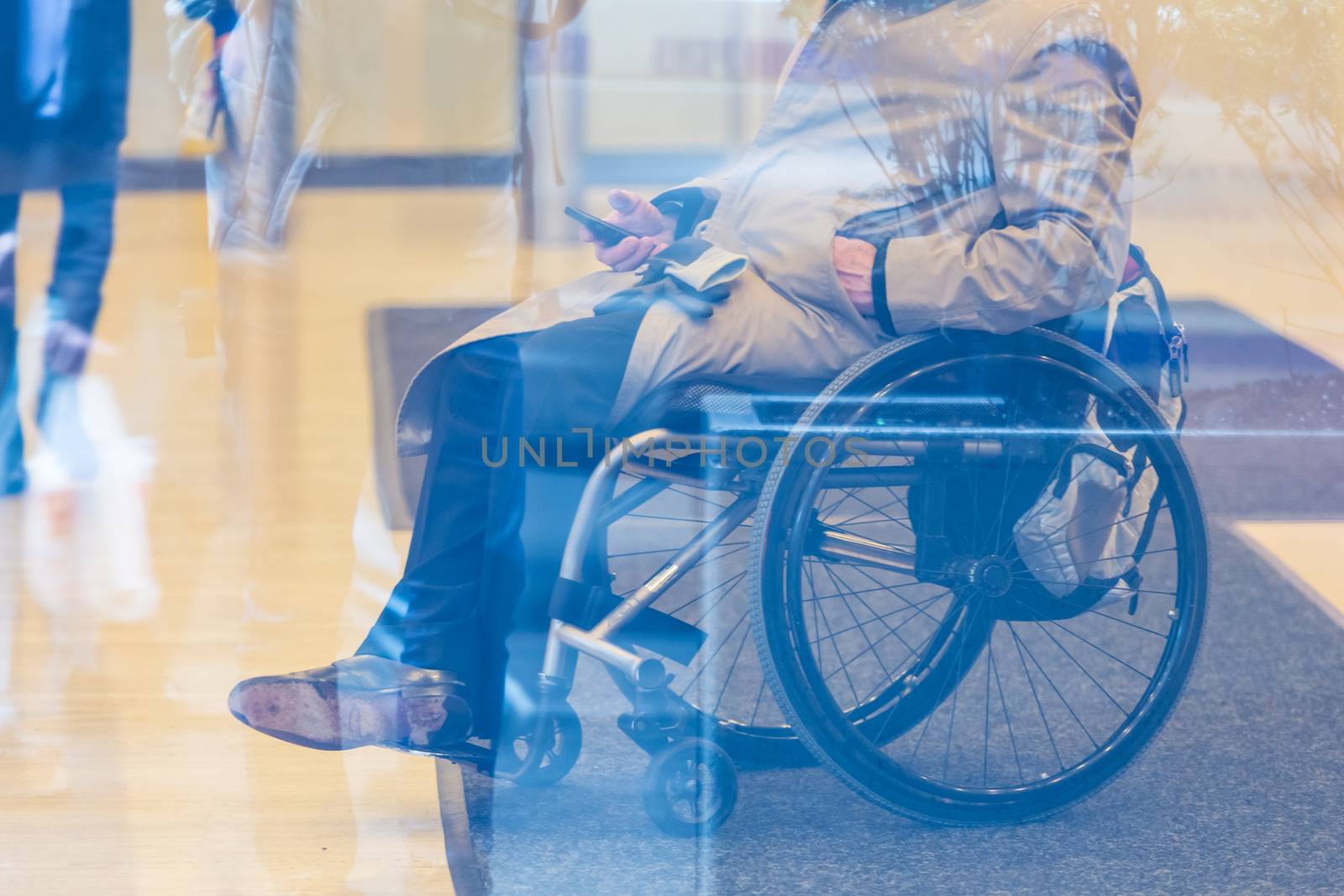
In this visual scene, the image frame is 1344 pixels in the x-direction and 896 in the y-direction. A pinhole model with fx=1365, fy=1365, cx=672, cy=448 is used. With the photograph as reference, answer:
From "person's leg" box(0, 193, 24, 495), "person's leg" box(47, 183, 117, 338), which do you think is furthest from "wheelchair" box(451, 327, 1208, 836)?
"person's leg" box(0, 193, 24, 495)

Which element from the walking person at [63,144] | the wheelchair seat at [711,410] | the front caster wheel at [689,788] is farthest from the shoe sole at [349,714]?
the walking person at [63,144]

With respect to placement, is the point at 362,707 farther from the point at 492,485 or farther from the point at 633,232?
the point at 633,232

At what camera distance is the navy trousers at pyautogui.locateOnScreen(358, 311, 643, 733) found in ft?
4.41

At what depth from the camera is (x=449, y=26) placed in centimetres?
194

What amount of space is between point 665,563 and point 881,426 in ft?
0.86

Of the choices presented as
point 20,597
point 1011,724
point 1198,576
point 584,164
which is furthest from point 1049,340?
point 20,597

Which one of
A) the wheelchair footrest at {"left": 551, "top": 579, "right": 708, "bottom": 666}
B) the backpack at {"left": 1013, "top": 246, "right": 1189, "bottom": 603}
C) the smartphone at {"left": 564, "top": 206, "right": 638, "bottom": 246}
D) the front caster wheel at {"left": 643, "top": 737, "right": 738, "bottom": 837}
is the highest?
the smartphone at {"left": 564, "top": 206, "right": 638, "bottom": 246}

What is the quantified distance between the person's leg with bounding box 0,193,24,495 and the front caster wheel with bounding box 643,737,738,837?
181 centimetres

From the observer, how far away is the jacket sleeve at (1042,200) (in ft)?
4.34

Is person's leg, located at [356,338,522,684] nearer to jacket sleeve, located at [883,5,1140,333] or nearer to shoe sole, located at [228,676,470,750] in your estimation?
shoe sole, located at [228,676,470,750]

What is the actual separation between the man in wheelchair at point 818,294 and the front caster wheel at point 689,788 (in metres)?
0.19

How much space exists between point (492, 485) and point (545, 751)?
0.33 metres

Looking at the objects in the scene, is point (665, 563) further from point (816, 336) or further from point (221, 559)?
point (221, 559)

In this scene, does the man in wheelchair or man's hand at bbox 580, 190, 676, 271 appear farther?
man's hand at bbox 580, 190, 676, 271
